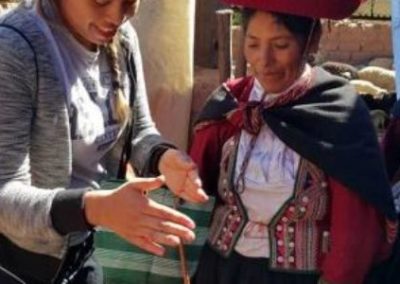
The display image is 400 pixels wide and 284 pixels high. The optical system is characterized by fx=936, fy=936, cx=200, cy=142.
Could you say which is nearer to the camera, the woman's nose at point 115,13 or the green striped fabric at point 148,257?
the woman's nose at point 115,13

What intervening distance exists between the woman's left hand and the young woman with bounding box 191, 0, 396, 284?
10.2 inches

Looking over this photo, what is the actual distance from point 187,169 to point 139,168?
0.27 metres

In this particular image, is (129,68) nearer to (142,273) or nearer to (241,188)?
(241,188)

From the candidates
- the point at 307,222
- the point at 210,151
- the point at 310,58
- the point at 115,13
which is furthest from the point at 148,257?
the point at 115,13

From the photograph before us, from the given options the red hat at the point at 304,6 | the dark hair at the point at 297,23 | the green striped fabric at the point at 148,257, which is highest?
the red hat at the point at 304,6

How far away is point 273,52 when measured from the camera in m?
2.51

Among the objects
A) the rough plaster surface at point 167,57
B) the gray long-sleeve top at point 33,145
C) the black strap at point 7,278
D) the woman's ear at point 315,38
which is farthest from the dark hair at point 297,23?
the rough plaster surface at point 167,57

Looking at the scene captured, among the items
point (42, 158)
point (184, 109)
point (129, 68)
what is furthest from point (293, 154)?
point (184, 109)

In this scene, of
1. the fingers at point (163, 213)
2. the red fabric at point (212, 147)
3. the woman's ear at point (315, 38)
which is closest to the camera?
the fingers at point (163, 213)

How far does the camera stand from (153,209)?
6.01 ft

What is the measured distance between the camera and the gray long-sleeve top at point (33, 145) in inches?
78.9

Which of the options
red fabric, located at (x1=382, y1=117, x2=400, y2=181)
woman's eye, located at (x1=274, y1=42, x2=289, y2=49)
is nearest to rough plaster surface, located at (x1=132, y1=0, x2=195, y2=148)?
red fabric, located at (x1=382, y1=117, x2=400, y2=181)

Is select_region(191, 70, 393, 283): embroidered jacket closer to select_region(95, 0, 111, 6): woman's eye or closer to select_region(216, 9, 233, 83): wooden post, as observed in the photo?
select_region(95, 0, 111, 6): woman's eye

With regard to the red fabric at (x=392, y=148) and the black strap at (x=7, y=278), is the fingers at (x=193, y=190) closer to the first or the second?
the black strap at (x=7, y=278)
